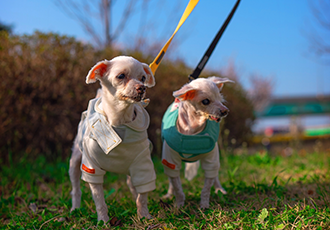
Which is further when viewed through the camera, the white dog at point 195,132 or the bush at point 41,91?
the bush at point 41,91

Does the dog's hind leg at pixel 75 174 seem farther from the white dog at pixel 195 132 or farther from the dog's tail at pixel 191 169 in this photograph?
the dog's tail at pixel 191 169

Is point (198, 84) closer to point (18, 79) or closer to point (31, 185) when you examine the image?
point (31, 185)

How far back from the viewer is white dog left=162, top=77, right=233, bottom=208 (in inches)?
94.3

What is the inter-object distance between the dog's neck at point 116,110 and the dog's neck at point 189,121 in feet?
1.85

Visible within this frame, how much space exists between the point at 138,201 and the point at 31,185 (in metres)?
1.97

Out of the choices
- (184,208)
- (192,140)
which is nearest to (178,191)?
(184,208)

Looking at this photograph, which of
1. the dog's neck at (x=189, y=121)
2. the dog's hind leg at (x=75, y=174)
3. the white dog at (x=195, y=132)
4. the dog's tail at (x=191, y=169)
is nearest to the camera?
the white dog at (x=195, y=132)

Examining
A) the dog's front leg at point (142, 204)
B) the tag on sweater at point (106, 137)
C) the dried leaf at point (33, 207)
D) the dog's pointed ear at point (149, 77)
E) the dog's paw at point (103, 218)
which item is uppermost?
the dog's pointed ear at point (149, 77)

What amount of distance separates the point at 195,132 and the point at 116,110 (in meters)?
0.83

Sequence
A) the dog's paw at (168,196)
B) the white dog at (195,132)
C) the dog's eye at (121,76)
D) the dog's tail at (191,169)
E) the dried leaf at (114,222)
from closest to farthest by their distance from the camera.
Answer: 1. the dog's eye at (121,76)
2. the dried leaf at (114,222)
3. the white dog at (195,132)
4. the dog's paw at (168,196)
5. the dog's tail at (191,169)

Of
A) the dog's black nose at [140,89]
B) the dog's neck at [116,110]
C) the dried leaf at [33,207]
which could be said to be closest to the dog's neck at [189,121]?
the dog's neck at [116,110]

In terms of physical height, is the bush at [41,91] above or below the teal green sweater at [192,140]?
above

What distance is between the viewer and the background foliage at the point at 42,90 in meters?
4.65

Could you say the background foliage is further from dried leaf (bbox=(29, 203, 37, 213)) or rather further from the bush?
dried leaf (bbox=(29, 203, 37, 213))
